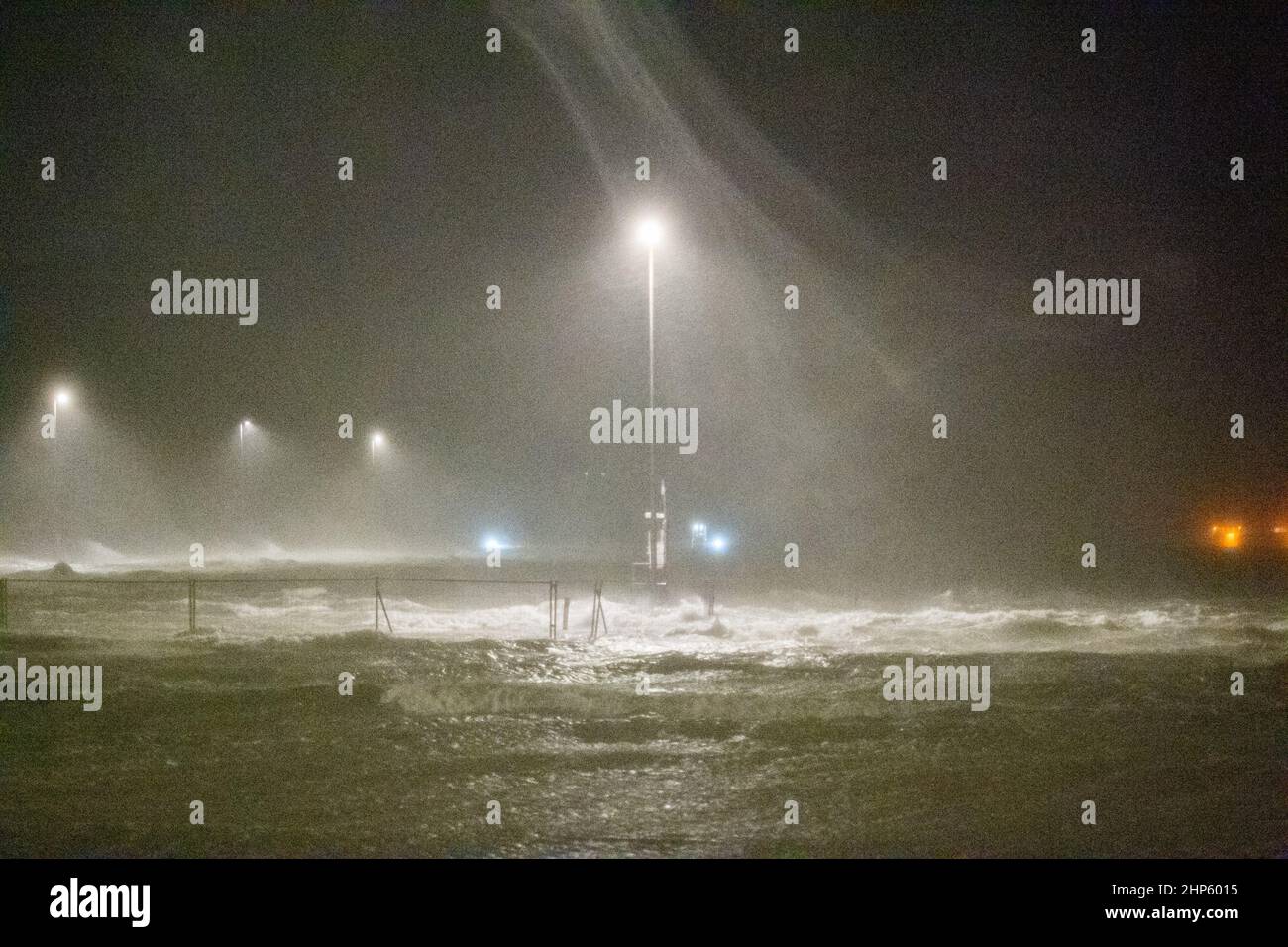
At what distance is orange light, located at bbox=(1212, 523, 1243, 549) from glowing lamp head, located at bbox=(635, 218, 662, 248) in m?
20.5

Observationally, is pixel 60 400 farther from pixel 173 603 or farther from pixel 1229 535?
pixel 1229 535

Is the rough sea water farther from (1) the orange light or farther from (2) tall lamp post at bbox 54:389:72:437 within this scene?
(1) the orange light

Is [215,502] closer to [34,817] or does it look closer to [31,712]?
[31,712]

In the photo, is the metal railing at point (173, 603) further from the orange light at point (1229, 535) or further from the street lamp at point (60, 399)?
the orange light at point (1229, 535)

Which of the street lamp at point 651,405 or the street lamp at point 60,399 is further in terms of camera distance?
the street lamp at point 60,399

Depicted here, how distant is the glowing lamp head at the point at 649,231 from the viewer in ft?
40.4

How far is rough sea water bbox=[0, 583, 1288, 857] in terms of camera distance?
6434 millimetres

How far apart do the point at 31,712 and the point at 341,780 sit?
405 cm

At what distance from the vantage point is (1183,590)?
17812mm

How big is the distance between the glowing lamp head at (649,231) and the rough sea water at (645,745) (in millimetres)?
5754

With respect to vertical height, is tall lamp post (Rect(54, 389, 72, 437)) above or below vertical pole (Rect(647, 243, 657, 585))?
above

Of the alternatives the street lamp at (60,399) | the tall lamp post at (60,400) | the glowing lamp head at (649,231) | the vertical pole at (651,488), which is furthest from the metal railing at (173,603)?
the tall lamp post at (60,400)

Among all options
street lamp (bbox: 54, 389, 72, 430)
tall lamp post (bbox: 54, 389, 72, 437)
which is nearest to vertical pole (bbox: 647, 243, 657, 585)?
street lamp (bbox: 54, 389, 72, 430)
